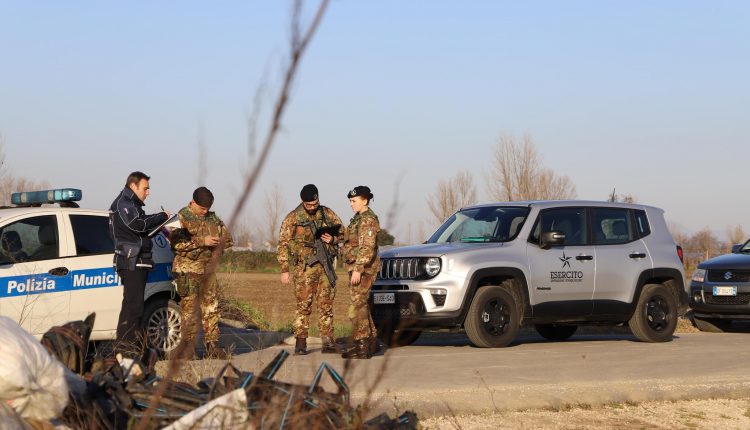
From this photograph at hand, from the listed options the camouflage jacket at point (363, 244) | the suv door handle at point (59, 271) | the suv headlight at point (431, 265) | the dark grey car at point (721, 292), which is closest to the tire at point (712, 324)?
the dark grey car at point (721, 292)

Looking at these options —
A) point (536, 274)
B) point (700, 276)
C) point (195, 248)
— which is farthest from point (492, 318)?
point (700, 276)

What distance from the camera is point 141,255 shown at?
11.4 m

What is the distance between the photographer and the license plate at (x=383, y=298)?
1382 cm

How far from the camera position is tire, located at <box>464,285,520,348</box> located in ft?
45.1

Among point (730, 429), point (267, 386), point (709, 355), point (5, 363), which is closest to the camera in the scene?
point (5, 363)

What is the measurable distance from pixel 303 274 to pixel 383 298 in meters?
1.58

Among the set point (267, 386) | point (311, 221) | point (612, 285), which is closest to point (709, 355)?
point (612, 285)

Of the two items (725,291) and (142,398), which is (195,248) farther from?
(725,291)

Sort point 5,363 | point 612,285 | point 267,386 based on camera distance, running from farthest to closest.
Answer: point 612,285 < point 267,386 < point 5,363

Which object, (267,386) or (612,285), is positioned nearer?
(267,386)

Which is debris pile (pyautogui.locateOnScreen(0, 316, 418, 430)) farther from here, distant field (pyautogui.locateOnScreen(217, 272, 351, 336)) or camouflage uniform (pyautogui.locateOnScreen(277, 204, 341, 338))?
distant field (pyautogui.locateOnScreen(217, 272, 351, 336))

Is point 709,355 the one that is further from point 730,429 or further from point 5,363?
point 5,363

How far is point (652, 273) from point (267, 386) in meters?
11.4

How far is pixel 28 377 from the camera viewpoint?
4613 mm
